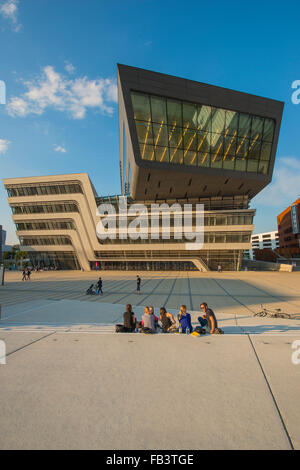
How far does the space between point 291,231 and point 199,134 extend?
63975mm

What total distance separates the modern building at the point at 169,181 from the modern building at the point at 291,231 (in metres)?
34.0

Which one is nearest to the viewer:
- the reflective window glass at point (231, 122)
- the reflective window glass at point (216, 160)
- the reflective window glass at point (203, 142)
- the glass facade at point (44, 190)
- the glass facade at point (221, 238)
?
the reflective window glass at point (231, 122)

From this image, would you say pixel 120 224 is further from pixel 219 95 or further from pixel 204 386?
pixel 204 386

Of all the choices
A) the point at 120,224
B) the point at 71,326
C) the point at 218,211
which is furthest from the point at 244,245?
the point at 71,326

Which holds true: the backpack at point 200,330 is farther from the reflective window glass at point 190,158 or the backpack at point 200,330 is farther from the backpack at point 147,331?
the reflective window glass at point 190,158

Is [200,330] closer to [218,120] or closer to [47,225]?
[218,120]

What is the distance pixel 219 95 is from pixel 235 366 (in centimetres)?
2735

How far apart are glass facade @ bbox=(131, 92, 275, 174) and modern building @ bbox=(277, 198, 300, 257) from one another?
46596 millimetres

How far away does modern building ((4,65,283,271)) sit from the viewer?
23984 millimetres

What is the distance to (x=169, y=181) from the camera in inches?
1184

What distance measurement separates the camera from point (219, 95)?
24312 mm

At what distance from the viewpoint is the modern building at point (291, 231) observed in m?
64.6

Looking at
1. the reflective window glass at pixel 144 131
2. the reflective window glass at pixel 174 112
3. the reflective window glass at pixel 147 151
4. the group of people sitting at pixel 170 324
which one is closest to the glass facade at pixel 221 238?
the reflective window glass at pixel 147 151

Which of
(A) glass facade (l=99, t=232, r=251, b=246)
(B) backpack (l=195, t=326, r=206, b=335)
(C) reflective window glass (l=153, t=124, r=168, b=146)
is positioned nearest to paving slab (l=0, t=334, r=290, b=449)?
(B) backpack (l=195, t=326, r=206, b=335)
